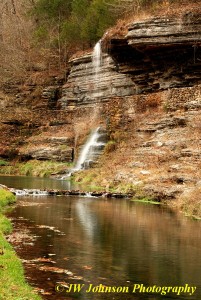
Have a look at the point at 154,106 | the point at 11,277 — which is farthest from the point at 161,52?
the point at 11,277

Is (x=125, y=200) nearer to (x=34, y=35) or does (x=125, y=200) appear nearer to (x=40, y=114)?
(x=40, y=114)

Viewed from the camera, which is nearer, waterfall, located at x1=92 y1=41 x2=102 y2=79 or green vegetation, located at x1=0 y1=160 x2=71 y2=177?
green vegetation, located at x1=0 y1=160 x2=71 y2=177

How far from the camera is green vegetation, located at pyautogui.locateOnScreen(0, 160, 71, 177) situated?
130ft

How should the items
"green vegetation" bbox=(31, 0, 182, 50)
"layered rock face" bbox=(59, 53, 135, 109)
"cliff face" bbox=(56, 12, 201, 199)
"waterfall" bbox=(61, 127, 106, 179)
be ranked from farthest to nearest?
"layered rock face" bbox=(59, 53, 135, 109) → "green vegetation" bbox=(31, 0, 182, 50) → "waterfall" bbox=(61, 127, 106, 179) → "cliff face" bbox=(56, 12, 201, 199)

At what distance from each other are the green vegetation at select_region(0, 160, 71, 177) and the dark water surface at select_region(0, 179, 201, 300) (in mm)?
20709

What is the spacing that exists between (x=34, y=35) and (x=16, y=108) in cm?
1140

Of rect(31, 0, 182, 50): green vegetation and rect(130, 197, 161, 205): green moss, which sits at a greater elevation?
rect(31, 0, 182, 50): green vegetation

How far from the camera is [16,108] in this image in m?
53.8

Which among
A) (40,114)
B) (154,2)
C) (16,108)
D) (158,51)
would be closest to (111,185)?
(158,51)

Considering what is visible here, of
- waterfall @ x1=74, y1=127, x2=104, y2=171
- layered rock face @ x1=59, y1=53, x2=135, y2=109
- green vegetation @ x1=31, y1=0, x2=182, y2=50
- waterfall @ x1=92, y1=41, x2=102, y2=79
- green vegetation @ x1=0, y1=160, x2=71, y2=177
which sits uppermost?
green vegetation @ x1=31, y1=0, x2=182, y2=50

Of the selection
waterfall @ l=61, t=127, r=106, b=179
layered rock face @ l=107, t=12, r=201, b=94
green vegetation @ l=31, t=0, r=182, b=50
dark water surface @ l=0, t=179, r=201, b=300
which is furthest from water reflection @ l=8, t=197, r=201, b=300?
green vegetation @ l=31, t=0, r=182, b=50

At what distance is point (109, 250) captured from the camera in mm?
11469

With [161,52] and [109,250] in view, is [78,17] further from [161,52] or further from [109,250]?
[109,250]

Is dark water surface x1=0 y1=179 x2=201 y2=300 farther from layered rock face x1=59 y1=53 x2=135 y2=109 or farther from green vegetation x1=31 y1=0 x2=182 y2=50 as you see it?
layered rock face x1=59 y1=53 x2=135 y2=109
